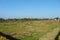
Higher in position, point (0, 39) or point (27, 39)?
point (0, 39)

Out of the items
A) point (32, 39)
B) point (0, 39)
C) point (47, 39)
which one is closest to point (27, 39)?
point (32, 39)

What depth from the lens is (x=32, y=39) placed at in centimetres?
1432

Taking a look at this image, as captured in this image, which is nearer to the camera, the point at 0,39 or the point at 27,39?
the point at 0,39

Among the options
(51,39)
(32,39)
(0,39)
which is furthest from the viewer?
(32,39)

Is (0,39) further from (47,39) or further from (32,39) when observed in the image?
(32,39)

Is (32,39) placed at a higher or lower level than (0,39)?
lower

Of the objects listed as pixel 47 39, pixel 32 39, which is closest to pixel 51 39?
pixel 47 39

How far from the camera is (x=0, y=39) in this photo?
6660 mm

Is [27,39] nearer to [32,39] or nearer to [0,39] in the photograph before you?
[32,39]

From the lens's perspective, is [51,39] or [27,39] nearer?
[51,39]

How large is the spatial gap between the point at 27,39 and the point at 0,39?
25.6ft

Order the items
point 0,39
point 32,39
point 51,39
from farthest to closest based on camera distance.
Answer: point 32,39
point 51,39
point 0,39

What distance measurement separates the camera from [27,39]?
1433 centimetres

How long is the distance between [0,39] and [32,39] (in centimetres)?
788
